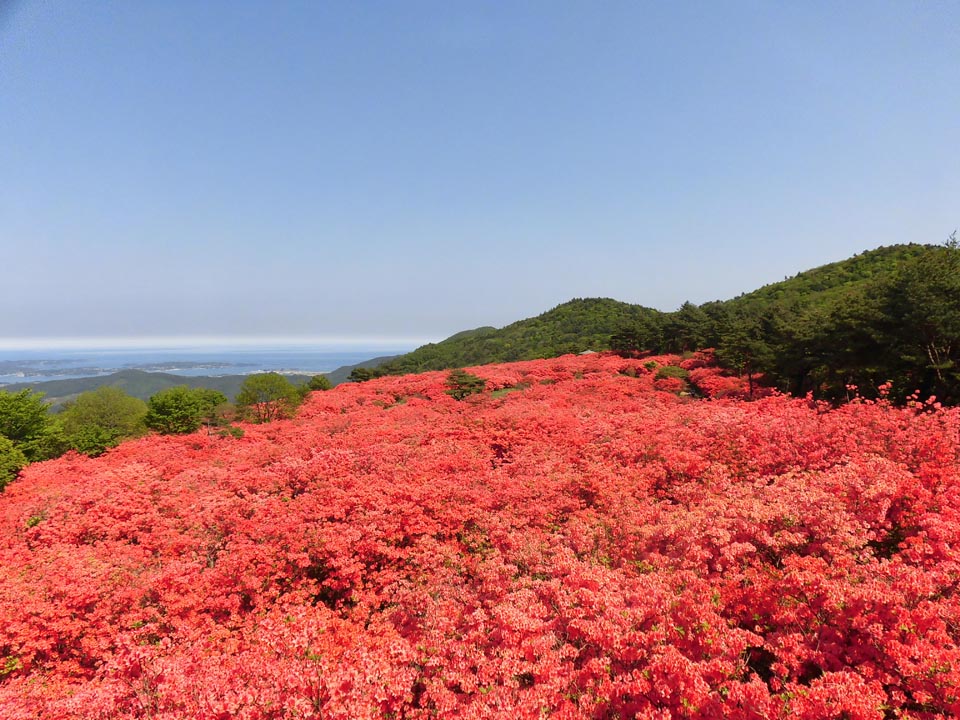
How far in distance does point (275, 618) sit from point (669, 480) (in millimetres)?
10792

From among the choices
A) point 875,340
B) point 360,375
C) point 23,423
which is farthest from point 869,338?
point 360,375

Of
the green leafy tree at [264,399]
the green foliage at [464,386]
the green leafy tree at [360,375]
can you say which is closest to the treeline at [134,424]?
the green leafy tree at [264,399]

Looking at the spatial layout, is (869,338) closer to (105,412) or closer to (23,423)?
(23,423)

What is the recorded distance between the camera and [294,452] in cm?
1738

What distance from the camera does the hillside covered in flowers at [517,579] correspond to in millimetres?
4941

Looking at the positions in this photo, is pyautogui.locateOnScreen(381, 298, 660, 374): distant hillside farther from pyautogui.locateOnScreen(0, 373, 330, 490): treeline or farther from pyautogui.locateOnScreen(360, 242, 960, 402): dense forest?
pyautogui.locateOnScreen(0, 373, 330, 490): treeline

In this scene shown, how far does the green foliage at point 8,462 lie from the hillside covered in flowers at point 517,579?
2.79m

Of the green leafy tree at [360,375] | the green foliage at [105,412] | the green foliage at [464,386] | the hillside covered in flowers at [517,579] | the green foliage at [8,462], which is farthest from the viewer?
the green leafy tree at [360,375]

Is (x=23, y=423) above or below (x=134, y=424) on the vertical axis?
above

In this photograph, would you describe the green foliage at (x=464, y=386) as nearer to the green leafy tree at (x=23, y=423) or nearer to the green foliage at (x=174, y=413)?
the green foliage at (x=174, y=413)

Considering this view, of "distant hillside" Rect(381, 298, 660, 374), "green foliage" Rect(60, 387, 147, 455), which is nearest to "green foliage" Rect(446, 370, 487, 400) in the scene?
"green foliage" Rect(60, 387, 147, 455)

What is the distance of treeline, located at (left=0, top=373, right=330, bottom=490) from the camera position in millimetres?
23438

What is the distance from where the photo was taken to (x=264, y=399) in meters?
32.0

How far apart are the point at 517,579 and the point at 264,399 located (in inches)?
1176
